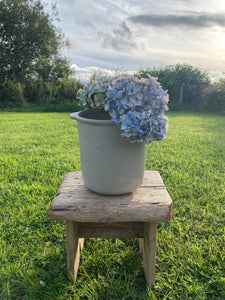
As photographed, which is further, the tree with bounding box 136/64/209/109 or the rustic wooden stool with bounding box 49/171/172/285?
the tree with bounding box 136/64/209/109

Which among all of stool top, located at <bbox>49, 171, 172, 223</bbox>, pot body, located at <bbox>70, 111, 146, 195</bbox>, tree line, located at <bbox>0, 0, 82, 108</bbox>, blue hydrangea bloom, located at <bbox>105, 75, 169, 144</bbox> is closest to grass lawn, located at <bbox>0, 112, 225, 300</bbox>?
stool top, located at <bbox>49, 171, 172, 223</bbox>

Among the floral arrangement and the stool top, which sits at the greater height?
the floral arrangement

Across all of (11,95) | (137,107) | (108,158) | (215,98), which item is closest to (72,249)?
(108,158)

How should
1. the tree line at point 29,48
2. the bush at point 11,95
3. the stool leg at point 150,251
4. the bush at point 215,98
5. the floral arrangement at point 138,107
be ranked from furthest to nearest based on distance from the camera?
1. the tree line at point 29,48
2. the bush at point 11,95
3. the bush at point 215,98
4. the stool leg at point 150,251
5. the floral arrangement at point 138,107

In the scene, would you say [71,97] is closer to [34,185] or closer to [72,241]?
[34,185]

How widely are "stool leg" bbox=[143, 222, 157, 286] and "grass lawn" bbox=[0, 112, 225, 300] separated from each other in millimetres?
62

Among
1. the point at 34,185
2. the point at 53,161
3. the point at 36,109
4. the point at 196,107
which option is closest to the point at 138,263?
the point at 34,185

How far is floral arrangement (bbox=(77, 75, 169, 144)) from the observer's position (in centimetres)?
106

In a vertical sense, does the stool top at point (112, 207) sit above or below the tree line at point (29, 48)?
below

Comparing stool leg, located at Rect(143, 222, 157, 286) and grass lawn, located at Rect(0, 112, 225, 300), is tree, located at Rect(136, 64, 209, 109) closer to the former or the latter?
grass lawn, located at Rect(0, 112, 225, 300)

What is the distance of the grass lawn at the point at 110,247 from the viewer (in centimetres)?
131

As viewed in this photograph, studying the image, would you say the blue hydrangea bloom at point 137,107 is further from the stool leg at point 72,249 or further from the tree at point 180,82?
the tree at point 180,82

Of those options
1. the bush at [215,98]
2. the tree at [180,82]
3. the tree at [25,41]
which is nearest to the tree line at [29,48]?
the tree at [25,41]

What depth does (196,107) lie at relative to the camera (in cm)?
1056
